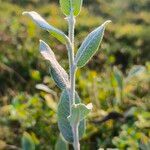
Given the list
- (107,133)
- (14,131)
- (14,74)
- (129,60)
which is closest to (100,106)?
(107,133)

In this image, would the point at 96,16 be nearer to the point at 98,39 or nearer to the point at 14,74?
the point at 14,74

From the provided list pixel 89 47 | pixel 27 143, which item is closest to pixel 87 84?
pixel 27 143

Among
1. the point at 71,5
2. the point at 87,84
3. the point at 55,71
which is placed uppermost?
the point at 87,84

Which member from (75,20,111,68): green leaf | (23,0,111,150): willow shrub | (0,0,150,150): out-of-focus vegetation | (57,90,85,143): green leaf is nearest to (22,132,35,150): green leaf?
(0,0,150,150): out-of-focus vegetation

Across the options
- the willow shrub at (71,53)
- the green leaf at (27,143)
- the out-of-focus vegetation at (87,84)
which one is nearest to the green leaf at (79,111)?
the willow shrub at (71,53)

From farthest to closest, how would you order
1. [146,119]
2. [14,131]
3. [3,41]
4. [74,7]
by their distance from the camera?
[3,41]
[14,131]
[146,119]
[74,7]

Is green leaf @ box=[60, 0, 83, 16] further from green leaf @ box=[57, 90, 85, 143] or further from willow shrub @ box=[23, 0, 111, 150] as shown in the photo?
green leaf @ box=[57, 90, 85, 143]

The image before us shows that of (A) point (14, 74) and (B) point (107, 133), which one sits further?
(A) point (14, 74)

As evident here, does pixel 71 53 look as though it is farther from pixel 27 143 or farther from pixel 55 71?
pixel 27 143
